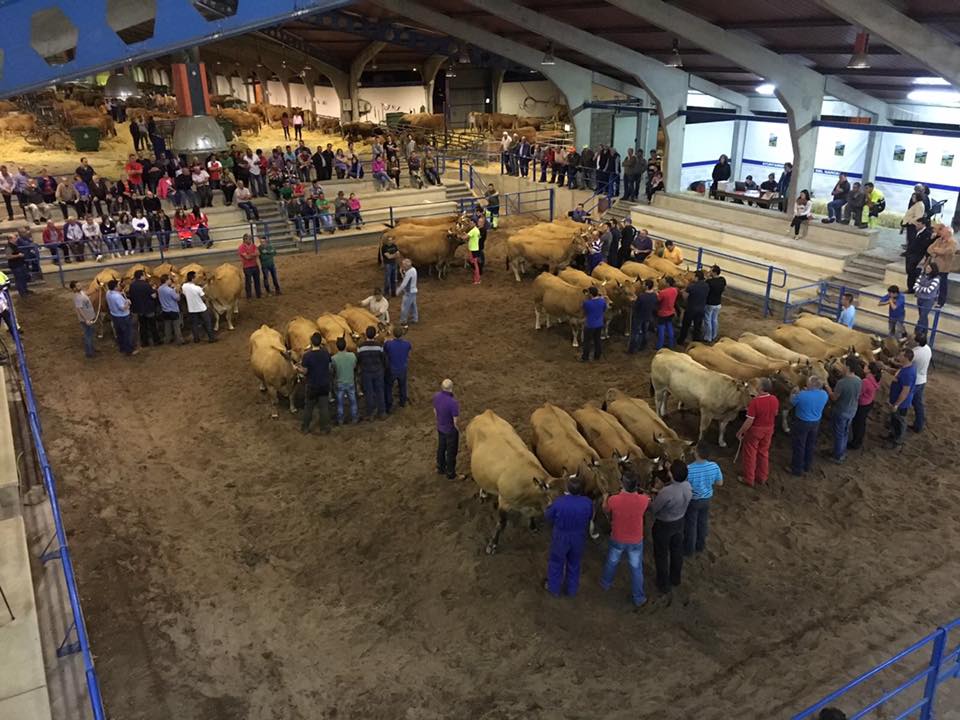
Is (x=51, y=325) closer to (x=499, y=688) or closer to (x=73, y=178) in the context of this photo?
(x=73, y=178)

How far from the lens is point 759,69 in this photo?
17.8 m

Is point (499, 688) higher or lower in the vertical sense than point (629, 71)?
lower

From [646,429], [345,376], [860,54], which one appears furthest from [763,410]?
[860,54]

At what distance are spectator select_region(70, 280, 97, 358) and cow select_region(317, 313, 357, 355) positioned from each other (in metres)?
4.36

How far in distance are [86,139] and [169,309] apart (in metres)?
19.6

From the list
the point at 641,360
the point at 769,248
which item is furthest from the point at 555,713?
the point at 769,248

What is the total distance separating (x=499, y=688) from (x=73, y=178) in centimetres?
2200

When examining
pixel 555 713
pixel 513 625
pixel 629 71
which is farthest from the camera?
pixel 629 71

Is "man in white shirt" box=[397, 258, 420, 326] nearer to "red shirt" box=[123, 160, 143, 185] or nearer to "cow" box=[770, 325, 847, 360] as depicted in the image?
"cow" box=[770, 325, 847, 360]

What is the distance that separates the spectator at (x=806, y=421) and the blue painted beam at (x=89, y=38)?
785cm

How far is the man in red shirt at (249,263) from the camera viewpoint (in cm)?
1578

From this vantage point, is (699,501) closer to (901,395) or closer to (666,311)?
(901,395)

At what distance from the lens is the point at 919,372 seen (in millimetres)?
10352

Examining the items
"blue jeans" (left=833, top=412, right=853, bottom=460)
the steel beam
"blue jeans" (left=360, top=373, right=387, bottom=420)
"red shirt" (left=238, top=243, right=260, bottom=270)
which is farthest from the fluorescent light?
"red shirt" (left=238, top=243, right=260, bottom=270)
